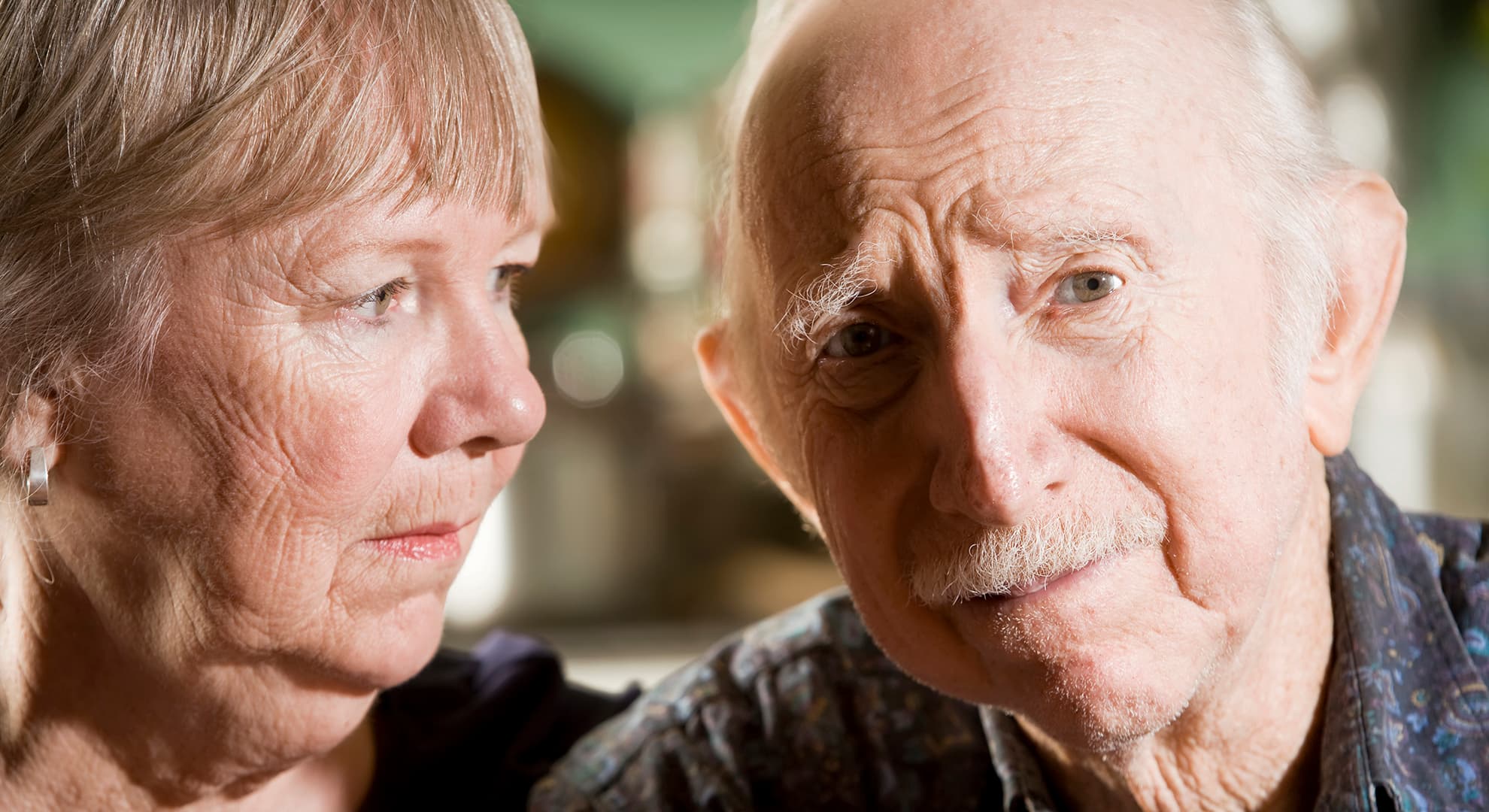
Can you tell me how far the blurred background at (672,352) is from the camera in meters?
4.27

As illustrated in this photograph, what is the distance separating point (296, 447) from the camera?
1.27m

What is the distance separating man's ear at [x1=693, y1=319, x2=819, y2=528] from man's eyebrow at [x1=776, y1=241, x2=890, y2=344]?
0.86 feet

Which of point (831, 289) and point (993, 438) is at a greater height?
point (831, 289)

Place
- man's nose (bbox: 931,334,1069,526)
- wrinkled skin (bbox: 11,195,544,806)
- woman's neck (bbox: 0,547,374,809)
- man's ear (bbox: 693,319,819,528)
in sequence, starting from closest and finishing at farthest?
man's nose (bbox: 931,334,1069,526) < wrinkled skin (bbox: 11,195,544,806) < woman's neck (bbox: 0,547,374,809) < man's ear (bbox: 693,319,819,528)

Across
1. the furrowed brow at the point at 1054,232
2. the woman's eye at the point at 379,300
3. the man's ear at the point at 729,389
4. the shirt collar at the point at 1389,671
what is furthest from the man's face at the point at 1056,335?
the woman's eye at the point at 379,300

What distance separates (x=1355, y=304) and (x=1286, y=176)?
16 cm

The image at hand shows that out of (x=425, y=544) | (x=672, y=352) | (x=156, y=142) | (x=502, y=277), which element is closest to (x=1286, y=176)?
(x=502, y=277)

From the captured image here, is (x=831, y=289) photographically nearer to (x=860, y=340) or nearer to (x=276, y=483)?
(x=860, y=340)

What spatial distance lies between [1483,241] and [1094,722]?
3777 mm

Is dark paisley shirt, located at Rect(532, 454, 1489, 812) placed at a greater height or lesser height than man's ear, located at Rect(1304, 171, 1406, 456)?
lesser

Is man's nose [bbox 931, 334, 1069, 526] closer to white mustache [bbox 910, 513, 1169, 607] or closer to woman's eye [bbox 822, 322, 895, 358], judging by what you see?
white mustache [bbox 910, 513, 1169, 607]

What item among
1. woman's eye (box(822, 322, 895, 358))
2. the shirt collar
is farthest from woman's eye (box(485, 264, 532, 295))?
the shirt collar

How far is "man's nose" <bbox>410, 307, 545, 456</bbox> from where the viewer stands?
1.33m

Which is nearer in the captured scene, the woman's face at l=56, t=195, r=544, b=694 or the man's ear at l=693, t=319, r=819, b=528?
the woman's face at l=56, t=195, r=544, b=694
